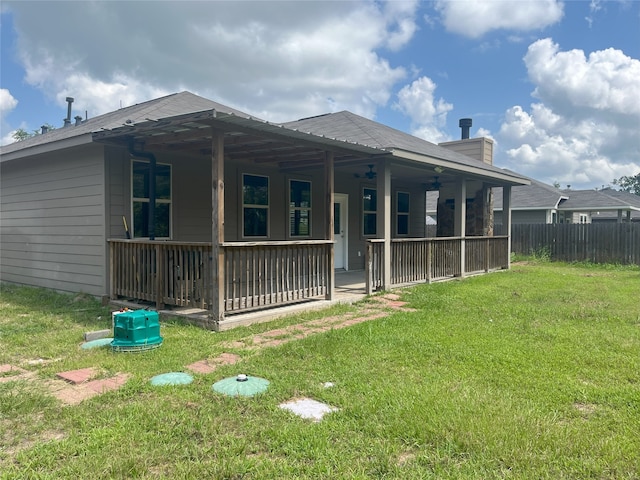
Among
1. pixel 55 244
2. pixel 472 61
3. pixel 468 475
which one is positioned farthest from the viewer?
pixel 472 61

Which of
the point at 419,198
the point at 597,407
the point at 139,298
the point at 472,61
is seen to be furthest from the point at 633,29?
the point at 139,298

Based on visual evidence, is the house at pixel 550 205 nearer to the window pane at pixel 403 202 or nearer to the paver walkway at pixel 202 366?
the window pane at pixel 403 202

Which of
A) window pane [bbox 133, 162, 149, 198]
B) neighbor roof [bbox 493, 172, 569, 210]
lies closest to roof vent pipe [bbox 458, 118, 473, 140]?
neighbor roof [bbox 493, 172, 569, 210]

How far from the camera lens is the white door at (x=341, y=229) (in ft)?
36.9

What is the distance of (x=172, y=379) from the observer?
3680mm

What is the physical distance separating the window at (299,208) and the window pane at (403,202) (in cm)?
412

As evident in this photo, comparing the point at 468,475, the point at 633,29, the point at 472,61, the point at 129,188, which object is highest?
the point at 472,61

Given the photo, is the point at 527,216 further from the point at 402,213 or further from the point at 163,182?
the point at 163,182

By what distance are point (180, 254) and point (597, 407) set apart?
4745mm

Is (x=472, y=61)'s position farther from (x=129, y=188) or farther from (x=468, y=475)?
(x=468, y=475)

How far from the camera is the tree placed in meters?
65.5

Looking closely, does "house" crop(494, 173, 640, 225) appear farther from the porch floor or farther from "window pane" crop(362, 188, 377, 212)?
the porch floor

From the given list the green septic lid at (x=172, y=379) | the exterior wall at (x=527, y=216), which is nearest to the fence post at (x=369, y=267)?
the green septic lid at (x=172, y=379)

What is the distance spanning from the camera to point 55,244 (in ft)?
26.1
